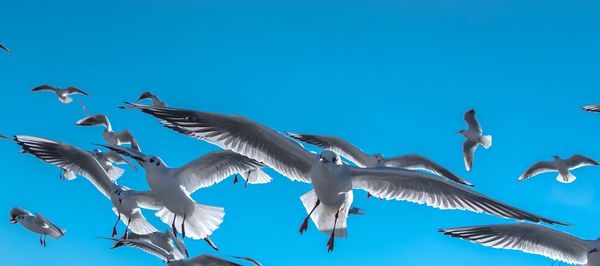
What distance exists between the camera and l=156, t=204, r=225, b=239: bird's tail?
9.66m

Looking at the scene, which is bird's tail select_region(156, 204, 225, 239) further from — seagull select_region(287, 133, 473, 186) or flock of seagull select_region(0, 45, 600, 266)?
seagull select_region(287, 133, 473, 186)

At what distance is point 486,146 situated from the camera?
565 inches

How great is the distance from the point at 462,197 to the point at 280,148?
6.14ft

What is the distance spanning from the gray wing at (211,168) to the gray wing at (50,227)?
108 inches

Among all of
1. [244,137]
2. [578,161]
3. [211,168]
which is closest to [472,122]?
[578,161]

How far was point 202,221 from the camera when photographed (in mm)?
9711

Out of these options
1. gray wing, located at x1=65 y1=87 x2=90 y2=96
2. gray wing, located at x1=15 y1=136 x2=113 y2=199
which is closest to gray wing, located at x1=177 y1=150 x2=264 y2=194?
gray wing, located at x1=15 y1=136 x2=113 y2=199

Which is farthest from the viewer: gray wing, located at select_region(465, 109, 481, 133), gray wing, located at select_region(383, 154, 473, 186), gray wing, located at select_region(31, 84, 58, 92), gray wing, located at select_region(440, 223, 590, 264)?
gray wing, located at select_region(31, 84, 58, 92)

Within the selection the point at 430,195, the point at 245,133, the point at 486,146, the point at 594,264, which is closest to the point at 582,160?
the point at 486,146

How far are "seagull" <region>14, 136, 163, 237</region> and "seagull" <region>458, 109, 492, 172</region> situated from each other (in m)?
6.15

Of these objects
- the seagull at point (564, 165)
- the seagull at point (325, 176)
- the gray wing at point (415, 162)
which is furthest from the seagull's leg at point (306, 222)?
the seagull at point (564, 165)

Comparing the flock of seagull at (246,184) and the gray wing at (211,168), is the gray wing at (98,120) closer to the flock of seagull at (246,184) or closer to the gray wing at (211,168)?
the flock of seagull at (246,184)

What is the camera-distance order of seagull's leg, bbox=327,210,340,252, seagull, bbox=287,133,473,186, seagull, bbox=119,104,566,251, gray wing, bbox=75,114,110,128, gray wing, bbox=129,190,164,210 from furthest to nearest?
gray wing, bbox=75,114,110,128
seagull, bbox=287,133,473,186
gray wing, bbox=129,190,164,210
seagull's leg, bbox=327,210,340,252
seagull, bbox=119,104,566,251

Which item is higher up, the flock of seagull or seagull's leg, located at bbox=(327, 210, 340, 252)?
the flock of seagull
